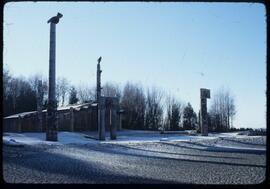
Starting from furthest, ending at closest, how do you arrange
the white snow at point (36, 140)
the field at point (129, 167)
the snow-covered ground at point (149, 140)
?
1. the white snow at point (36, 140)
2. the snow-covered ground at point (149, 140)
3. the field at point (129, 167)

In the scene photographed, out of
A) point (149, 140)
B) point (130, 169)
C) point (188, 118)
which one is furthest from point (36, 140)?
point (188, 118)

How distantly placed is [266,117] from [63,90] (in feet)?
45.6

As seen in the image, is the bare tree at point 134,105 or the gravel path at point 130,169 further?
the bare tree at point 134,105

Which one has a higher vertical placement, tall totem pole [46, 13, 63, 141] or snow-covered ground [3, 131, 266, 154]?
tall totem pole [46, 13, 63, 141]

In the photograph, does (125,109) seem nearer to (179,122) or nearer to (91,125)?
(91,125)

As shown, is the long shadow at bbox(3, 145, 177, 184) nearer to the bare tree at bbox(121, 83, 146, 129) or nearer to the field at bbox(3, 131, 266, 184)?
the field at bbox(3, 131, 266, 184)

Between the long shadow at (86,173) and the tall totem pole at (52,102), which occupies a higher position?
the tall totem pole at (52,102)

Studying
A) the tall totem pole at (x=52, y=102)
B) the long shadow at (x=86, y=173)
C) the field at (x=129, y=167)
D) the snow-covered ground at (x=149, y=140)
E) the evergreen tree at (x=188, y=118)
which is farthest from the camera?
the evergreen tree at (x=188, y=118)

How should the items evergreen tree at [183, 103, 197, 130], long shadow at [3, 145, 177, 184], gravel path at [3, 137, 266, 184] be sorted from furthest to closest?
evergreen tree at [183, 103, 197, 130], long shadow at [3, 145, 177, 184], gravel path at [3, 137, 266, 184]

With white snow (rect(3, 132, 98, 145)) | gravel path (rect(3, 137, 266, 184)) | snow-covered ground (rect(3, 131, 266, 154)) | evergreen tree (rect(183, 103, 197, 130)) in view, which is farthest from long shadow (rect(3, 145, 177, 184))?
evergreen tree (rect(183, 103, 197, 130))

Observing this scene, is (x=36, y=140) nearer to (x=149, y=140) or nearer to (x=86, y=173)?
(x=149, y=140)

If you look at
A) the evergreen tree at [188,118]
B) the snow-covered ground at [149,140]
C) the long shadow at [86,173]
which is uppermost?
the evergreen tree at [188,118]

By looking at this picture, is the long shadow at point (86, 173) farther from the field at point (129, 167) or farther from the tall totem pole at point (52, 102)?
the tall totem pole at point (52, 102)

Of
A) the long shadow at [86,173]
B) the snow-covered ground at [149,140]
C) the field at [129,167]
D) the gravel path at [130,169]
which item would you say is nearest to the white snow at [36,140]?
the snow-covered ground at [149,140]
